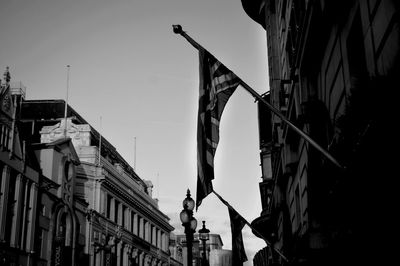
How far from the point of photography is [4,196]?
1264 inches

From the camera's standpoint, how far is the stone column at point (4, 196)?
103ft

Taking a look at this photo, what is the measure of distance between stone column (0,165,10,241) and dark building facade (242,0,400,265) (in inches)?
Answer: 779

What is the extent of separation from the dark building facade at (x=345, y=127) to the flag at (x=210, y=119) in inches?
92.4

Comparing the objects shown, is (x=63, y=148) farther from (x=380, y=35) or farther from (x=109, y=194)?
(x=380, y=35)

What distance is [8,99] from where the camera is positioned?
3478 centimetres

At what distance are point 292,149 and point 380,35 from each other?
10599 mm

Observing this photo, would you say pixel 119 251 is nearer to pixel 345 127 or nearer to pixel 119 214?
pixel 119 214

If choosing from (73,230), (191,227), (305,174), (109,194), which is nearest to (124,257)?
(109,194)

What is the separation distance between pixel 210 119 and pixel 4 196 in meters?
24.6

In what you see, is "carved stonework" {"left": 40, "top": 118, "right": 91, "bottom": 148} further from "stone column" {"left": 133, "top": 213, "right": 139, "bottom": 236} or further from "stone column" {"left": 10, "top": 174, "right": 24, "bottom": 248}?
"stone column" {"left": 10, "top": 174, "right": 24, "bottom": 248}

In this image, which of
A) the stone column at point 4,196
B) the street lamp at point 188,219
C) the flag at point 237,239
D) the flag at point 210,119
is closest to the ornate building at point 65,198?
the stone column at point 4,196

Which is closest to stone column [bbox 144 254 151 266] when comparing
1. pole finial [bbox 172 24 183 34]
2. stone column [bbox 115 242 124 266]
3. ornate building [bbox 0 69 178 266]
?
ornate building [bbox 0 69 178 266]

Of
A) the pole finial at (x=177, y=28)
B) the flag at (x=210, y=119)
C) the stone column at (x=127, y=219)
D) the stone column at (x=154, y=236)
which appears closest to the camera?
the flag at (x=210, y=119)

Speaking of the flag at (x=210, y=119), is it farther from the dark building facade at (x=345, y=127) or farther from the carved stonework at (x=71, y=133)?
the carved stonework at (x=71, y=133)
